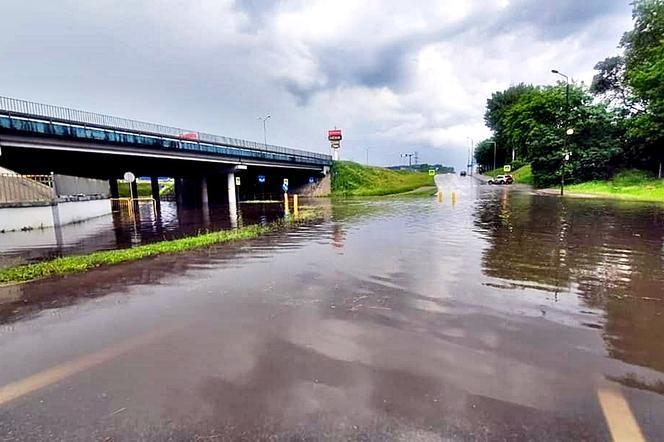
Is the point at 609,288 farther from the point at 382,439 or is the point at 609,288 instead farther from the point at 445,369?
the point at 382,439

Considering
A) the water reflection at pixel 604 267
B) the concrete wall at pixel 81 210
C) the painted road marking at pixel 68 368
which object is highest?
the concrete wall at pixel 81 210

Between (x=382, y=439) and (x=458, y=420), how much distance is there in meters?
0.75

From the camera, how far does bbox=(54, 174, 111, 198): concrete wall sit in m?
22.5

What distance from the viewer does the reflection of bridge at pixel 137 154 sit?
910 inches

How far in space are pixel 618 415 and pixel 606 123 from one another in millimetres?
49798

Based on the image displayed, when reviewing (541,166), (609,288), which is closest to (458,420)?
(609,288)

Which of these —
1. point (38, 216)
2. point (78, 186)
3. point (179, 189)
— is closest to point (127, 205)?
point (179, 189)

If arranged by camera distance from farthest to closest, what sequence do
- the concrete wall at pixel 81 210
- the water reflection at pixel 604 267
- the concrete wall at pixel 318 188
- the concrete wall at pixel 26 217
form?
the concrete wall at pixel 318 188, the concrete wall at pixel 81 210, the concrete wall at pixel 26 217, the water reflection at pixel 604 267

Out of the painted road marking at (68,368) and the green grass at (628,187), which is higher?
the green grass at (628,187)

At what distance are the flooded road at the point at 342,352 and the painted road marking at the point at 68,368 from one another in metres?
0.02

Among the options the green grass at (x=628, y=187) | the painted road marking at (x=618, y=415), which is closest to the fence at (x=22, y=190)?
the painted road marking at (x=618, y=415)

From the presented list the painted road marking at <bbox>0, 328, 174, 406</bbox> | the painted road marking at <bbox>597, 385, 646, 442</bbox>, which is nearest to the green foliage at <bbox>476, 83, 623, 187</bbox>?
the painted road marking at <bbox>597, 385, 646, 442</bbox>

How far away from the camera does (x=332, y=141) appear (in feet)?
284

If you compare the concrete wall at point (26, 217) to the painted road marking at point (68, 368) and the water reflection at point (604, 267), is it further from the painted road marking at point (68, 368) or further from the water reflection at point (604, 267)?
the water reflection at point (604, 267)
